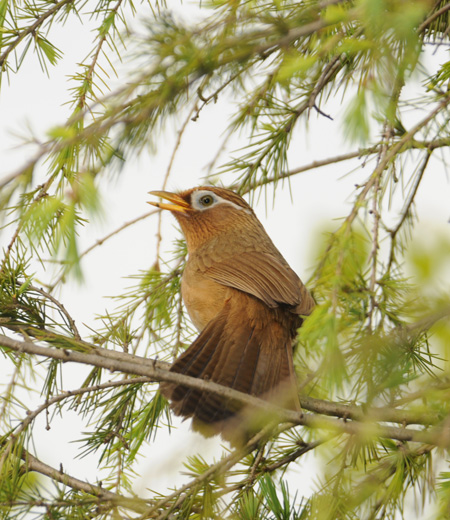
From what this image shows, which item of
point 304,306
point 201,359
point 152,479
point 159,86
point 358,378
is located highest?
point 304,306

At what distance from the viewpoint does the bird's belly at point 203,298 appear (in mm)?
3398

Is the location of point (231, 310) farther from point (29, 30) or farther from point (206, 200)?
point (29, 30)

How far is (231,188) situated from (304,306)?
38.7 inches

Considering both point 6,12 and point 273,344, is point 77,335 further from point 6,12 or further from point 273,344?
point 6,12

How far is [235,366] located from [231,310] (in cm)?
36

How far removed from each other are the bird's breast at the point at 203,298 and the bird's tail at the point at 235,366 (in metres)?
0.11

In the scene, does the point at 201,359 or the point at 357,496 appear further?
the point at 201,359

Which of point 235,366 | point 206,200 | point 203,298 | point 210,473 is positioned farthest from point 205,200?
point 210,473

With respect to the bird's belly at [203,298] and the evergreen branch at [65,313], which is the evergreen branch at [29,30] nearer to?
the evergreen branch at [65,313]

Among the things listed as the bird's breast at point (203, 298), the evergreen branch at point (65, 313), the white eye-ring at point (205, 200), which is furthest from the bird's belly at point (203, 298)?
the evergreen branch at point (65, 313)

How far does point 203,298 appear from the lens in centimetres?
340

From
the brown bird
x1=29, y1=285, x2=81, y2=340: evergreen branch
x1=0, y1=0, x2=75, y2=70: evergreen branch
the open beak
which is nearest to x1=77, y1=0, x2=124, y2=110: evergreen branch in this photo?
x1=0, y1=0, x2=75, y2=70: evergreen branch

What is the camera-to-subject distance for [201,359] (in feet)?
9.58

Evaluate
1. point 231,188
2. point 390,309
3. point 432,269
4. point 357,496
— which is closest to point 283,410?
point 357,496
